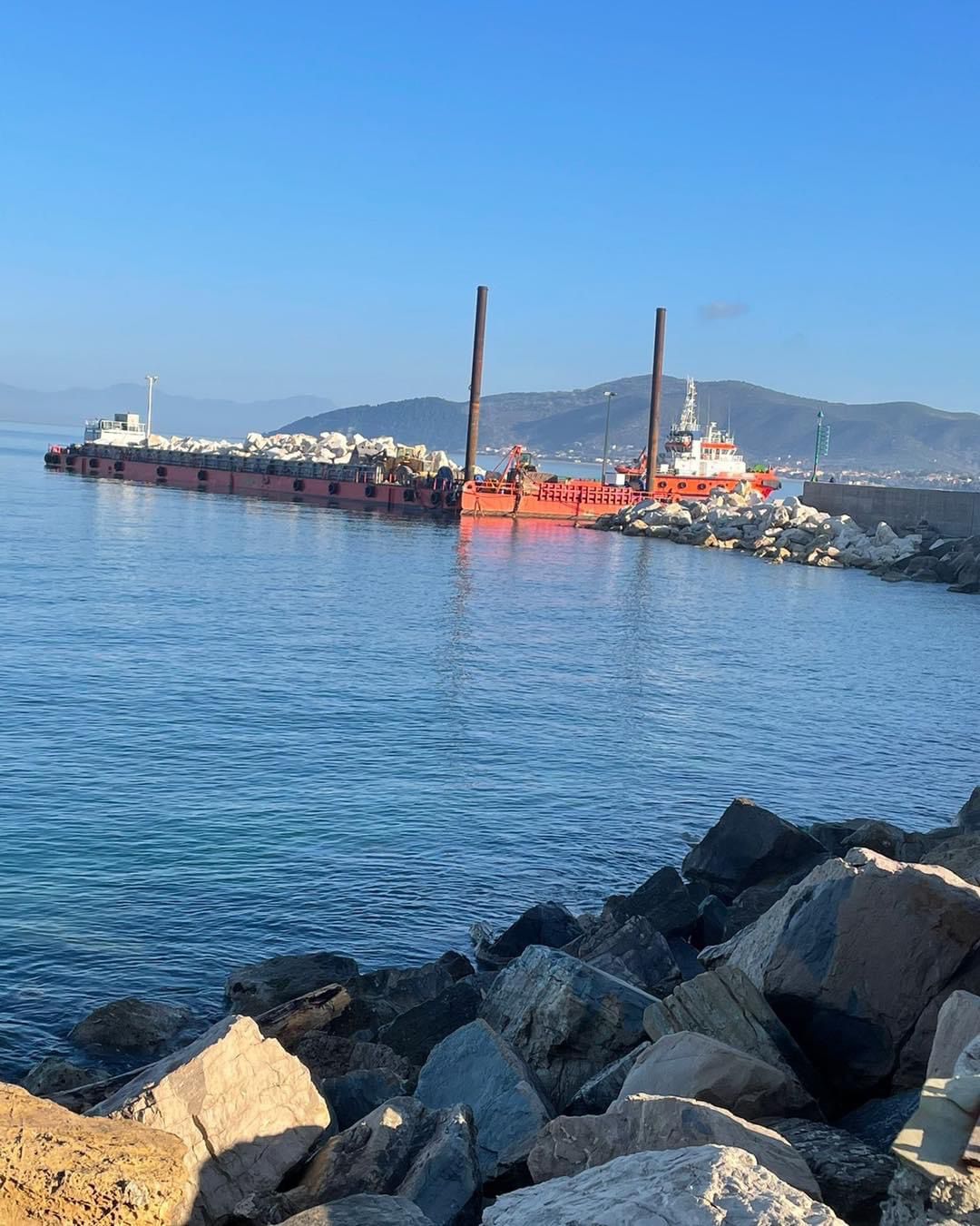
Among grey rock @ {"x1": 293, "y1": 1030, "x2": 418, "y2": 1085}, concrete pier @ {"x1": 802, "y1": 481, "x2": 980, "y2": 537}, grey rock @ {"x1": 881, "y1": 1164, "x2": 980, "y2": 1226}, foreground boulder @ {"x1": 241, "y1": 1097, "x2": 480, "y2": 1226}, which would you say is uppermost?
concrete pier @ {"x1": 802, "y1": 481, "x2": 980, "y2": 537}

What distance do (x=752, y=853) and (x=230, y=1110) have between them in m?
6.10

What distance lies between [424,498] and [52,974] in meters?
54.9

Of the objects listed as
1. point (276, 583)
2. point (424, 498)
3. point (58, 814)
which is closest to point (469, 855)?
point (58, 814)

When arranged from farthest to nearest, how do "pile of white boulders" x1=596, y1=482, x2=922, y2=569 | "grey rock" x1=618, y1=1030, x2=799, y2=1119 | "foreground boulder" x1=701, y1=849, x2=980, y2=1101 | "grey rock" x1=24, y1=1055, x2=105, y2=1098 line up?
"pile of white boulders" x1=596, y1=482, x2=922, y2=569 → "grey rock" x1=24, y1=1055, x2=105, y2=1098 → "foreground boulder" x1=701, y1=849, x2=980, y2=1101 → "grey rock" x1=618, y1=1030, x2=799, y2=1119

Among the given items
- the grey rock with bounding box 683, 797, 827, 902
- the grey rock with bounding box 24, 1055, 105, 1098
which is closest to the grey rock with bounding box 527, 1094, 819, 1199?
the grey rock with bounding box 24, 1055, 105, 1098

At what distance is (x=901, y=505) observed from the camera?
→ 173ft

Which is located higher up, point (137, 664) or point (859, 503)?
point (859, 503)

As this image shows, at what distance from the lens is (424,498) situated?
62.7 meters

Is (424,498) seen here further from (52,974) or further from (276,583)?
(52,974)

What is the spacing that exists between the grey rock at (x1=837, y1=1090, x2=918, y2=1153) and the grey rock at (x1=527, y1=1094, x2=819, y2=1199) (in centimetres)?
86

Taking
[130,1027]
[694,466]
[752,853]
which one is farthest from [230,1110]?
[694,466]

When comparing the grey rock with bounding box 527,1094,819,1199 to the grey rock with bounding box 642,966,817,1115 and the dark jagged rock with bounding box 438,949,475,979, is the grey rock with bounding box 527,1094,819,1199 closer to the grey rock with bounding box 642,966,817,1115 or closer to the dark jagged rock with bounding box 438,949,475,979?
the grey rock with bounding box 642,966,817,1115

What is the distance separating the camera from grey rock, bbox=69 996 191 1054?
7375 mm

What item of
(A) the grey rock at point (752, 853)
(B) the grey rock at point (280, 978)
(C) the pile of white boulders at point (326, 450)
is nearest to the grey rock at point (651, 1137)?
(B) the grey rock at point (280, 978)
